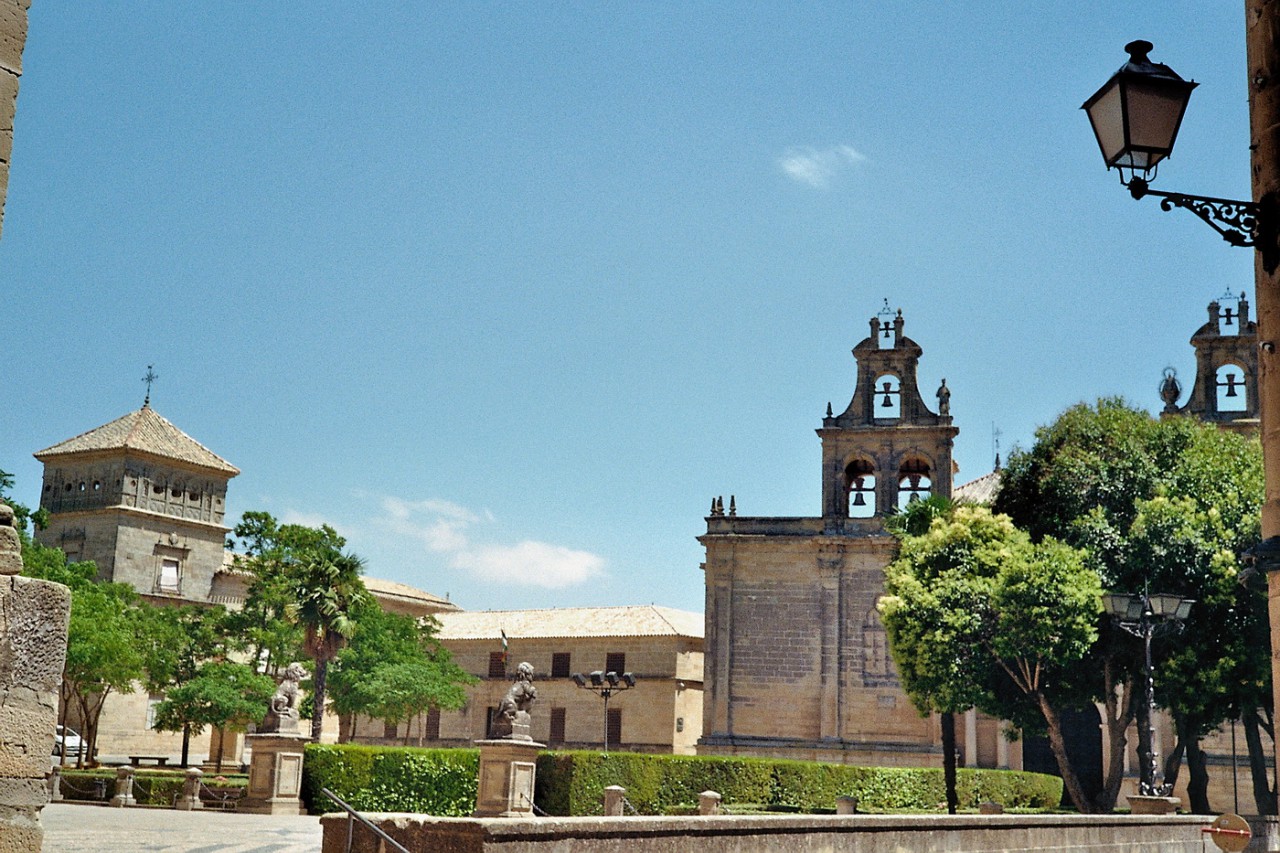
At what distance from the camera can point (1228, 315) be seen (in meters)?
41.8

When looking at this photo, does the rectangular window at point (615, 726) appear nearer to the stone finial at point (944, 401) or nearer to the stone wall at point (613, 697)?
the stone wall at point (613, 697)

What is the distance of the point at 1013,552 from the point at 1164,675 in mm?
4026

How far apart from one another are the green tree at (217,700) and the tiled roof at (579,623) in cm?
1587

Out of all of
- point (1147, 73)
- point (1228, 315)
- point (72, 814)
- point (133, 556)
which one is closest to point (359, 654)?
point (133, 556)

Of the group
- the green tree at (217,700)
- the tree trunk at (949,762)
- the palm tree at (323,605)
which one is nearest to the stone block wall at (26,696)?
the tree trunk at (949,762)

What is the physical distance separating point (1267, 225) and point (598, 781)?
23.6 metres

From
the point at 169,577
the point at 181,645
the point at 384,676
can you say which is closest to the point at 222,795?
the point at 181,645

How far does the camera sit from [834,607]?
44.2 m

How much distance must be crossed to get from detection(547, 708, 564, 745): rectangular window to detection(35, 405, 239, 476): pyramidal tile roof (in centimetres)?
1813

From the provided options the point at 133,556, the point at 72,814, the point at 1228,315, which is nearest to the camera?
the point at 72,814

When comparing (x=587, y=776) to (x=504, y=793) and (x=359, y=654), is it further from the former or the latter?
(x=359, y=654)

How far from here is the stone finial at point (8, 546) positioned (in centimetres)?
391

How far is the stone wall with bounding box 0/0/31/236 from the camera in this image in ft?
12.8

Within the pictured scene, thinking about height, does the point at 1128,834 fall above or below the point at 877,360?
below
